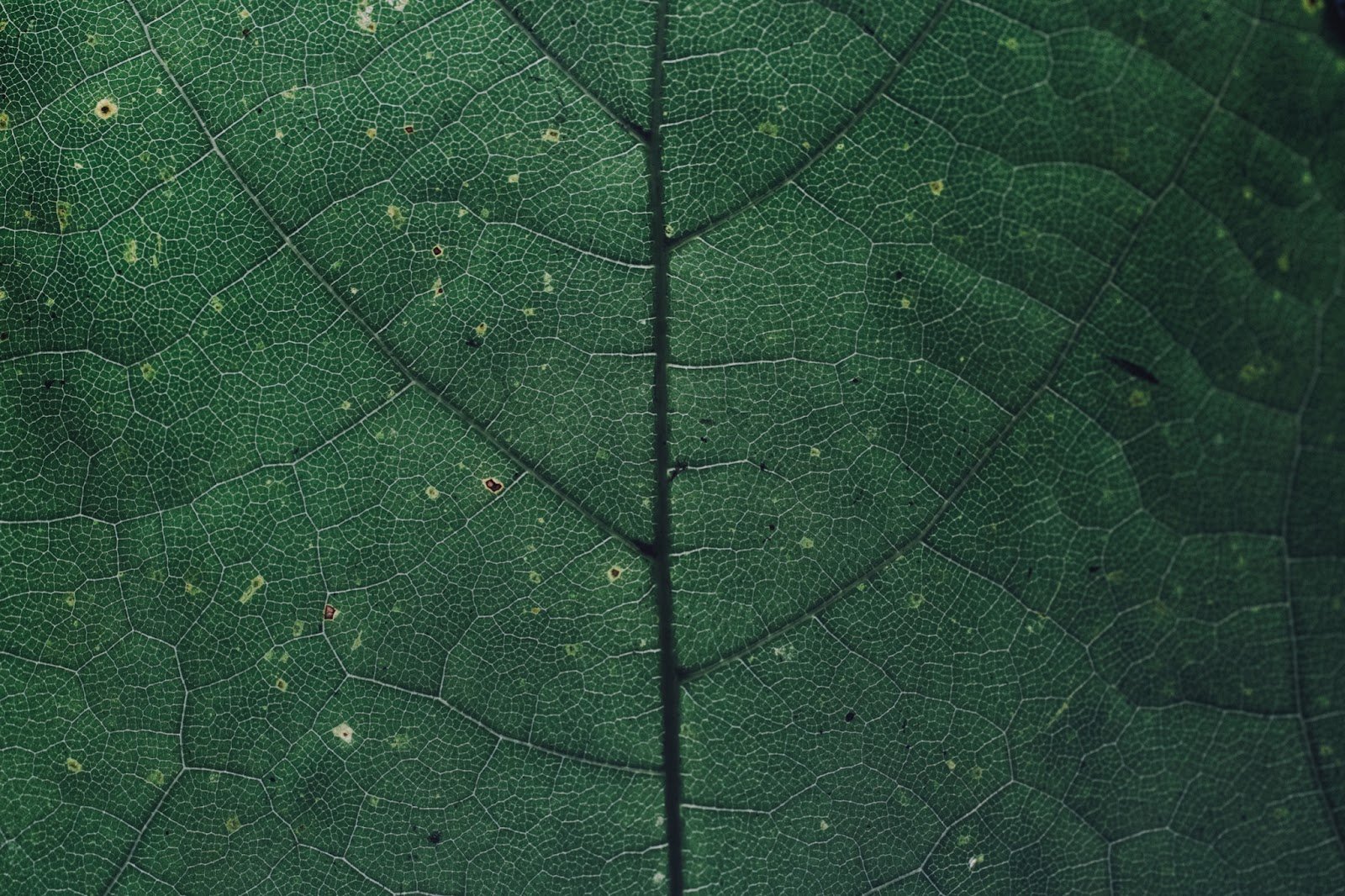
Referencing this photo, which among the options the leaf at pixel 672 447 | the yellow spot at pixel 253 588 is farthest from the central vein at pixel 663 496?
the yellow spot at pixel 253 588

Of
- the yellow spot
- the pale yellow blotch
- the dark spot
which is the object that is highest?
the pale yellow blotch

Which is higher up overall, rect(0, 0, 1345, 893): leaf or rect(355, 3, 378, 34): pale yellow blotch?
rect(355, 3, 378, 34): pale yellow blotch

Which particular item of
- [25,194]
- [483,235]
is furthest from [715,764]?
[25,194]

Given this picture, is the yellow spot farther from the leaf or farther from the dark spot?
the dark spot

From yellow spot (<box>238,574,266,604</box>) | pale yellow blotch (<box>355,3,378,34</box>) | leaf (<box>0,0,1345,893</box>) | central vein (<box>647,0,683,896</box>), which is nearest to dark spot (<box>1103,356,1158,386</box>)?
leaf (<box>0,0,1345,893</box>)

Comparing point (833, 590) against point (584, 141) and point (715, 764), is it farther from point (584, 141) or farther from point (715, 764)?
point (584, 141)

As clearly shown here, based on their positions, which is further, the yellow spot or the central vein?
the yellow spot

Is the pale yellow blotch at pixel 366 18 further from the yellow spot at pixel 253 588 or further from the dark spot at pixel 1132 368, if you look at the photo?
the dark spot at pixel 1132 368
